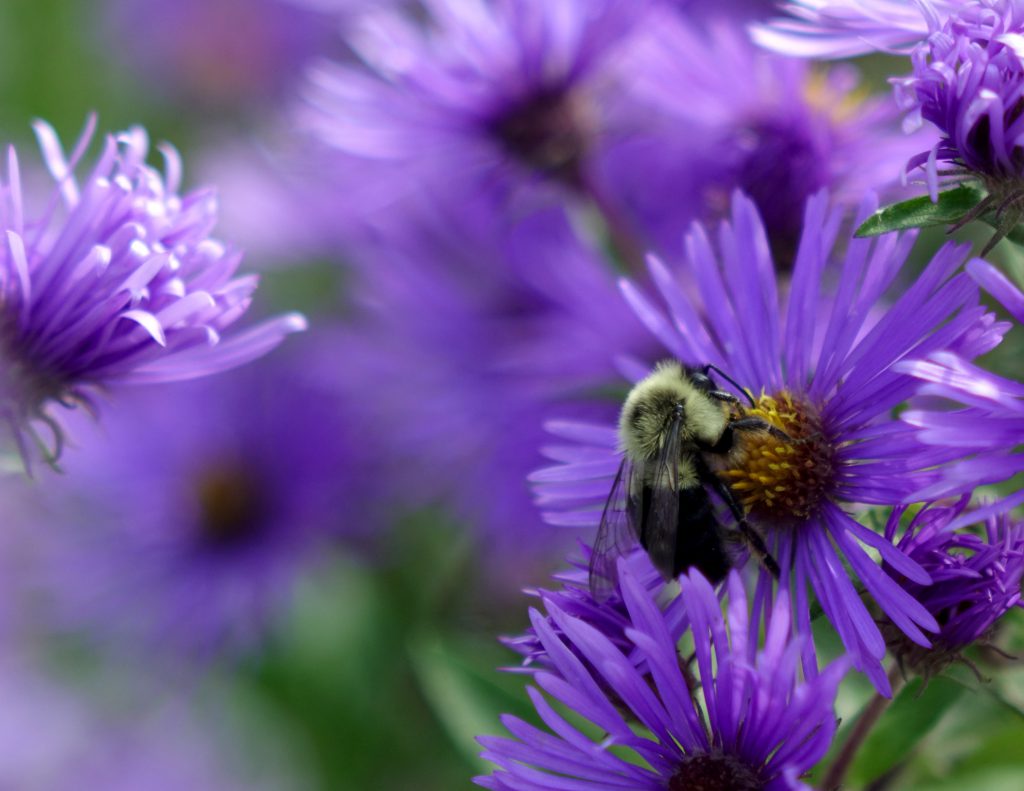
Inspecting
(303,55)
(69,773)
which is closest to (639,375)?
(69,773)

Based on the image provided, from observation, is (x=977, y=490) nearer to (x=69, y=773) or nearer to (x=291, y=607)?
(x=291, y=607)

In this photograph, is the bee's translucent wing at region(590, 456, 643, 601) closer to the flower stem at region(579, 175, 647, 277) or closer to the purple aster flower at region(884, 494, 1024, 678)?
the purple aster flower at region(884, 494, 1024, 678)

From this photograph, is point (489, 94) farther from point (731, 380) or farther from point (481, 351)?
point (731, 380)

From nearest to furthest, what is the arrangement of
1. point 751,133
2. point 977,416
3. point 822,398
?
1. point 977,416
2. point 822,398
3. point 751,133

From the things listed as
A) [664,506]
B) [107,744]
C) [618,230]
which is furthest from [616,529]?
[107,744]

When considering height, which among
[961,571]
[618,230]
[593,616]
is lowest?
[961,571]

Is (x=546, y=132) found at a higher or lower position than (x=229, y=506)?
higher

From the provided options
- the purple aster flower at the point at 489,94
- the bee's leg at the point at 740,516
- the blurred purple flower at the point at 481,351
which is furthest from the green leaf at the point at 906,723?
the purple aster flower at the point at 489,94
